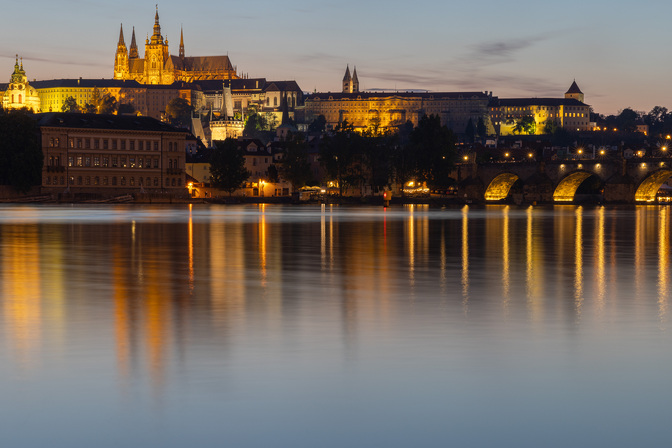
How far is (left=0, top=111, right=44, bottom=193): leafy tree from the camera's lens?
9881cm

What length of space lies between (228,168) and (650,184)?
55832mm

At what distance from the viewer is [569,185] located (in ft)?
458

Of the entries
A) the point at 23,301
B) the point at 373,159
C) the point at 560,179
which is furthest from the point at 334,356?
the point at 560,179

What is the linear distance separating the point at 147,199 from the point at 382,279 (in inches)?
3927

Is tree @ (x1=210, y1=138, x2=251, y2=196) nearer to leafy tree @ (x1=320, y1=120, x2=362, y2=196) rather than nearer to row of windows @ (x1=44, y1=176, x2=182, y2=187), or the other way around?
row of windows @ (x1=44, y1=176, x2=182, y2=187)

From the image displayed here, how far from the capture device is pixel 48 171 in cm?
11538

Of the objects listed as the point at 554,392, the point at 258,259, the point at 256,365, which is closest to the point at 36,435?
the point at 256,365

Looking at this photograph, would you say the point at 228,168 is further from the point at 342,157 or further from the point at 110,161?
the point at 110,161

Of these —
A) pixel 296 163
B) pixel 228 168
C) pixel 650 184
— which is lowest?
pixel 650 184

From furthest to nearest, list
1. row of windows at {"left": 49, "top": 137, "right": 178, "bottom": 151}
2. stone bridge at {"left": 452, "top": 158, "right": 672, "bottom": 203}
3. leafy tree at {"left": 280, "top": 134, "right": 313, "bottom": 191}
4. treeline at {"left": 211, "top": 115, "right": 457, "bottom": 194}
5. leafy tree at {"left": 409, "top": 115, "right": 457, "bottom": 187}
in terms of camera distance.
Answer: leafy tree at {"left": 280, "top": 134, "right": 313, "bottom": 191} → stone bridge at {"left": 452, "top": 158, "right": 672, "bottom": 203} → leafy tree at {"left": 409, "top": 115, "right": 457, "bottom": 187} → treeline at {"left": 211, "top": 115, "right": 457, "bottom": 194} → row of windows at {"left": 49, "top": 137, "right": 178, "bottom": 151}

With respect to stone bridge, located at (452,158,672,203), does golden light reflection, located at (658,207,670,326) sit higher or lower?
lower

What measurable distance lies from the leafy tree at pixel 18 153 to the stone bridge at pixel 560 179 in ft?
199

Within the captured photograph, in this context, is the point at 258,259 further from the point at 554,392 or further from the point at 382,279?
the point at 554,392

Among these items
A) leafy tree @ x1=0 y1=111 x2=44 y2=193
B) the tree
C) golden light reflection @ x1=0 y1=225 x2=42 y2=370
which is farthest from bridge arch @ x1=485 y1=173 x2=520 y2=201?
golden light reflection @ x1=0 y1=225 x2=42 y2=370
